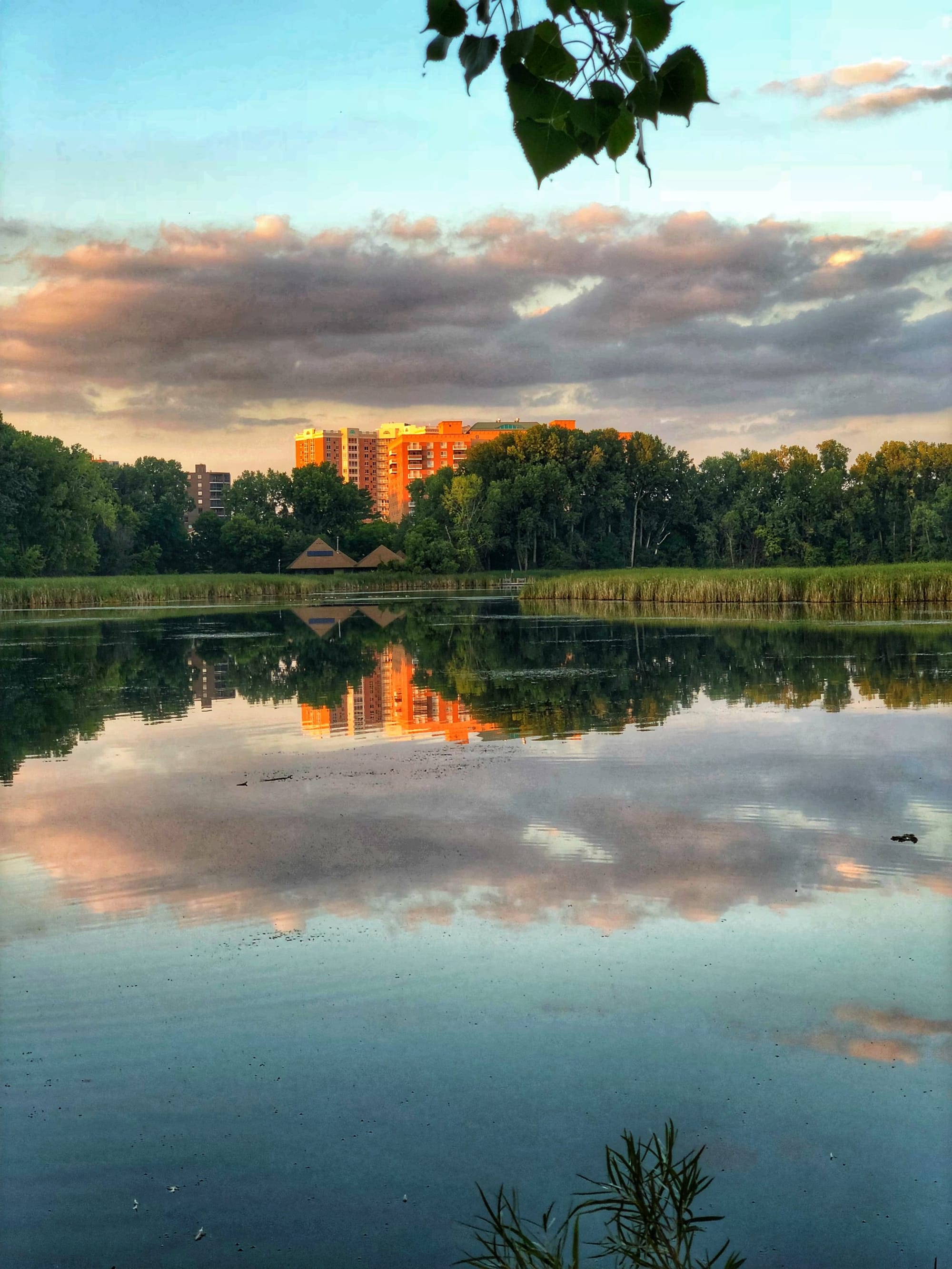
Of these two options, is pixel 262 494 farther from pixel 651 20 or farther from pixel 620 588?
pixel 651 20

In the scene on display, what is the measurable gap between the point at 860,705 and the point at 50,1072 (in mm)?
11753

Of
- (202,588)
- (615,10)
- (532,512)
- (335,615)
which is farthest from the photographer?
(532,512)

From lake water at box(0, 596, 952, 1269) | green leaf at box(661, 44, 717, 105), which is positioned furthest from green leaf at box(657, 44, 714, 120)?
lake water at box(0, 596, 952, 1269)

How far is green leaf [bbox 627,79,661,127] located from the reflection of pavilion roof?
29392mm

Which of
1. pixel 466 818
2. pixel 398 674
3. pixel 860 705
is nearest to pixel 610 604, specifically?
pixel 398 674

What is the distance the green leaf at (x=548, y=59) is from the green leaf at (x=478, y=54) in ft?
0.70

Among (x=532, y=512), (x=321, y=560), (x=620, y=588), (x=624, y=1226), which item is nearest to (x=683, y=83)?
(x=624, y=1226)

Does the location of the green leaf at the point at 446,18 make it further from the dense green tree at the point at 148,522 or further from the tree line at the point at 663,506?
the dense green tree at the point at 148,522

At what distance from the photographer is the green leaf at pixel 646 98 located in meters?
2.06

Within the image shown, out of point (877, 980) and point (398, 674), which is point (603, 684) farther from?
point (877, 980)

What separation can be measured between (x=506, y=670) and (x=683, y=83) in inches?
691

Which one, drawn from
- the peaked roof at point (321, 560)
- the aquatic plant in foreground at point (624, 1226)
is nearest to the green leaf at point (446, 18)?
the aquatic plant in foreground at point (624, 1226)

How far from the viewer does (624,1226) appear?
296cm

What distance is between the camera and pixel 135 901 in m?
6.34
